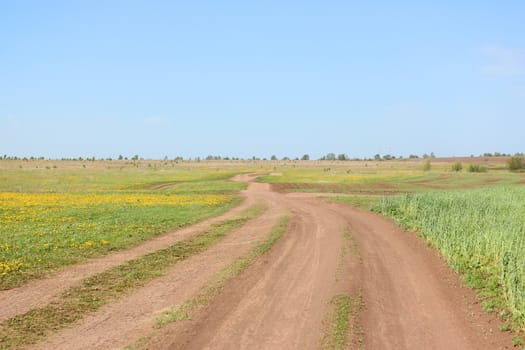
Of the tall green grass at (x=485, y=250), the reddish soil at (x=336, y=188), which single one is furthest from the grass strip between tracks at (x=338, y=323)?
the reddish soil at (x=336, y=188)

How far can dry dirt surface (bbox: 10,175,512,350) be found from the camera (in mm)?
8758

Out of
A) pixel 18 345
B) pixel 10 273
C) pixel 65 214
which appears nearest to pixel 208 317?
pixel 18 345

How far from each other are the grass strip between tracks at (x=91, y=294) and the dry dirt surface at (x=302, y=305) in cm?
39

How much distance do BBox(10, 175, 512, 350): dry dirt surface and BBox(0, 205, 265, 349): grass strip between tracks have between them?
1.28ft

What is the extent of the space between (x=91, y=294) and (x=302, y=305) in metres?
5.04

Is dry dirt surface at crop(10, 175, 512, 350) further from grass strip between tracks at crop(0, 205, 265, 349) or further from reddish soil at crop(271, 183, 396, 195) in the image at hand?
reddish soil at crop(271, 183, 396, 195)

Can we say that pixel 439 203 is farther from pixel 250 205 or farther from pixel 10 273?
pixel 10 273

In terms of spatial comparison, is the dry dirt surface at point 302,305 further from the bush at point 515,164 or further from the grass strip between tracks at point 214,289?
the bush at point 515,164

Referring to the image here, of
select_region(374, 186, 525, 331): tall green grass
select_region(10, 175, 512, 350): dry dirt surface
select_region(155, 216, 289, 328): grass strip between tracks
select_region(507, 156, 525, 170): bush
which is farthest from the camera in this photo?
select_region(507, 156, 525, 170): bush

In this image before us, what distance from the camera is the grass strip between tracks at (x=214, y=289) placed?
9812mm

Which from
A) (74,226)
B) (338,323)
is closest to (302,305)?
(338,323)

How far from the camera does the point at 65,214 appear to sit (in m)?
28.0

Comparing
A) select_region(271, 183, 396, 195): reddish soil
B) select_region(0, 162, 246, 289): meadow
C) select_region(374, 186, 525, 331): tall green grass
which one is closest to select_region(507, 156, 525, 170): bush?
select_region(271, 183, 396, 195): reddish soil

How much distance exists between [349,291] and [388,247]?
21.0 feet
